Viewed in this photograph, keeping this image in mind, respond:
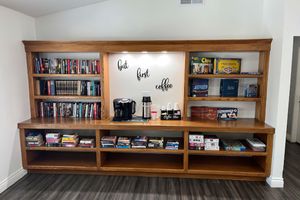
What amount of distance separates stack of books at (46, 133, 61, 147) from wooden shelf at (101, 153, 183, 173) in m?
0.74

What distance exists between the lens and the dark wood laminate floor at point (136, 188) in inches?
95.0

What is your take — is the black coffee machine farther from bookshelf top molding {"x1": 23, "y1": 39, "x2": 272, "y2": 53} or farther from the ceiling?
the ceiling

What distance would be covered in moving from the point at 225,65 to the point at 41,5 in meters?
2.72

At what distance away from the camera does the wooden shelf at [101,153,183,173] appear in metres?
2.78

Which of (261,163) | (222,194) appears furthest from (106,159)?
(261,163)

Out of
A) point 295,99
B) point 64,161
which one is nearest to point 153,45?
point 64,161

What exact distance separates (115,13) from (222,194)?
9.69ft

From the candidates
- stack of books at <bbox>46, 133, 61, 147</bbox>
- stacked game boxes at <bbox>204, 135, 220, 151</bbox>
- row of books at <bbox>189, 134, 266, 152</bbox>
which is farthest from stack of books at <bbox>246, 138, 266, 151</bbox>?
stack of books at <bbox>46, 133, 61, 147</bbox>

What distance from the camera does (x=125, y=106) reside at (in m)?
2.95

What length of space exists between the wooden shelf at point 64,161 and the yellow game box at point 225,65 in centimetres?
226

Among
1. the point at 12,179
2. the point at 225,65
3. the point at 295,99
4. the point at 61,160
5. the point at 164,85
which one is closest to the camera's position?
the point at 12,179

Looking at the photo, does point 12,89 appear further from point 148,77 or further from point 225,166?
point 225,166

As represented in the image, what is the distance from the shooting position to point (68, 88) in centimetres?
311

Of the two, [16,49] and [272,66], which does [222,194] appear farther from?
[16,49]
